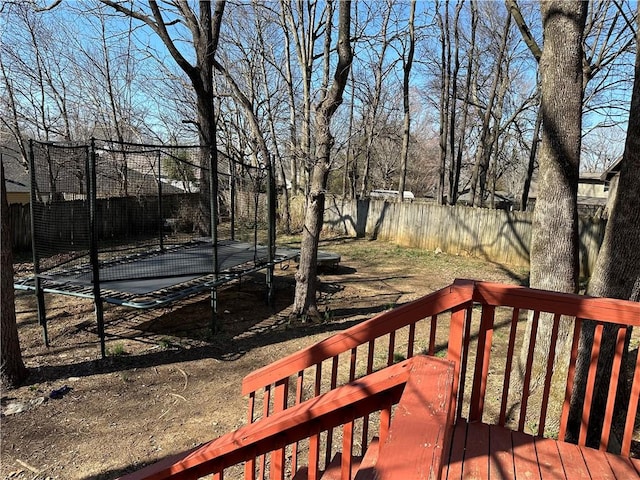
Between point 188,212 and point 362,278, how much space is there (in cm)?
539

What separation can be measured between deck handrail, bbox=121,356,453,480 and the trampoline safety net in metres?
3.87

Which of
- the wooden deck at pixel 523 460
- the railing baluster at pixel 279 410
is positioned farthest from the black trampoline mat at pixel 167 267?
the wooden deck at pixel 523 460

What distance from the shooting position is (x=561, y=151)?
3.41 metres

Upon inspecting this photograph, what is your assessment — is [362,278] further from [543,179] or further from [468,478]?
[468,478]

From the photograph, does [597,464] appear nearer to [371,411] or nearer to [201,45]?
[371,411]

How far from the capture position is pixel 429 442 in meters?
1.05

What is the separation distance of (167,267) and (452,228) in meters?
9.38

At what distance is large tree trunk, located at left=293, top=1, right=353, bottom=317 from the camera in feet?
19.2

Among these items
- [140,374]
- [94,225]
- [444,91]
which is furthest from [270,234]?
[444,91]

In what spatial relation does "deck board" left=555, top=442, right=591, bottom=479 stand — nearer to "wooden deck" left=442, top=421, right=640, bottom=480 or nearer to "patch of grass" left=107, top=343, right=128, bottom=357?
"wooden deck" left=442, top=421, right=640, bottom=480

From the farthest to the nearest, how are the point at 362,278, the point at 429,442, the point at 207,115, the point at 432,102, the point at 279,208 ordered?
the point at 432,102 < the point at 279,208 < the point at 207,115 < the point at 362,278 < the point at 429,442

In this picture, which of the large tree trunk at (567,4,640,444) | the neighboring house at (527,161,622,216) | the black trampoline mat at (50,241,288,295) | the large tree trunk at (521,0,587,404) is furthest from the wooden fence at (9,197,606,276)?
the neighboring house at (527,161,622,216)

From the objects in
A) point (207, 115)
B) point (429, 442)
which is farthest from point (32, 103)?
point (429, 442)

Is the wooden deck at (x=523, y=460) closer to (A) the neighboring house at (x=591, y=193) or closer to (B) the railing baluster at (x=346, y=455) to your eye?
(B) the railing baluster at (x=346, y=455)
